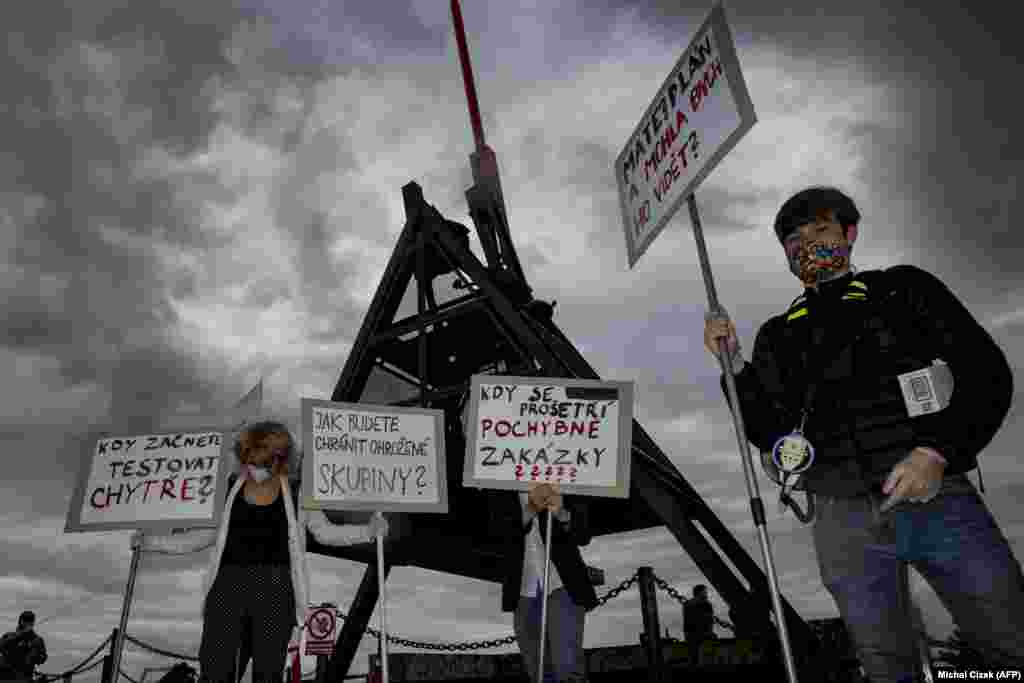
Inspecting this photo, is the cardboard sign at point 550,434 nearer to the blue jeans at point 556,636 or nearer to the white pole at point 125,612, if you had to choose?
the blue jeans at point 556,636

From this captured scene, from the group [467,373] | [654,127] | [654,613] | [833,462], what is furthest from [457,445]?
[833,462]

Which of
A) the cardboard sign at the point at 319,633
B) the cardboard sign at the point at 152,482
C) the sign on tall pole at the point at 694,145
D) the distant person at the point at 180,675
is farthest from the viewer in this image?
the cardboard sign at the point at 319,633

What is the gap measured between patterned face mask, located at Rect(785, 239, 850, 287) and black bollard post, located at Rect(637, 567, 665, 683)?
154 inches

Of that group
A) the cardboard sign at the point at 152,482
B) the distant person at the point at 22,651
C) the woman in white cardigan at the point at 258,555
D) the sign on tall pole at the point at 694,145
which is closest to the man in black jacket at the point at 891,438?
the sign on tall pole at the point at 694,145

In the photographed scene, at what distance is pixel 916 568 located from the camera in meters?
2.82

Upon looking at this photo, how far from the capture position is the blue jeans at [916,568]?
2.60 m

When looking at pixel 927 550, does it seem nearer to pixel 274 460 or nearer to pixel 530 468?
pixel 530 468

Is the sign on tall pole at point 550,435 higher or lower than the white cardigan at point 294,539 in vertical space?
higher

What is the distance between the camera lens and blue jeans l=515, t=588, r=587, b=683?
4.70 metres

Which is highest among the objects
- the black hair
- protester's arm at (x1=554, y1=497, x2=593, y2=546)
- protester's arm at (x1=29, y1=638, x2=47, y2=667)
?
the black hair

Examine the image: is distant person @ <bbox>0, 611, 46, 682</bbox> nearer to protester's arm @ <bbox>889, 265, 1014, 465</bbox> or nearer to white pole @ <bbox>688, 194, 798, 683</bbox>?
white pole @ <bbox>688, 194, 798, 683</bbox>

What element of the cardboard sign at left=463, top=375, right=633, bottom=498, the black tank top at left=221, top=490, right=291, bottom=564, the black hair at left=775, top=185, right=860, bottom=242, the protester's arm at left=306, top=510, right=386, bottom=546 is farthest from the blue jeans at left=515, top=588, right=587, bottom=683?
the black hair at left=775, top=185, right=860, bottom=242

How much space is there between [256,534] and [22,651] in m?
10.8

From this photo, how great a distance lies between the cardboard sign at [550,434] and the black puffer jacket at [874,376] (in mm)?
1822
